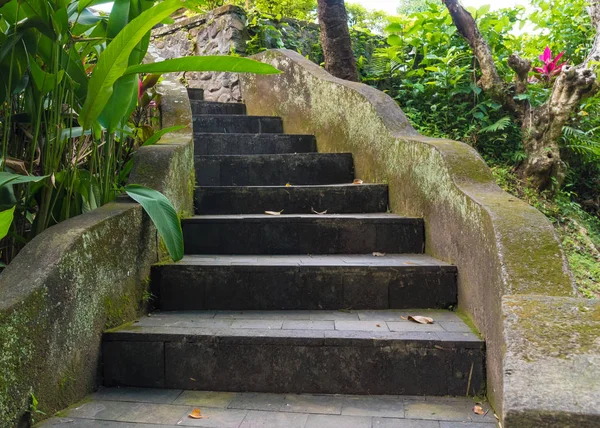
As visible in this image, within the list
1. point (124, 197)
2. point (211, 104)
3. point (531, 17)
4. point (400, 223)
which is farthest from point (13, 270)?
point (531, 17)

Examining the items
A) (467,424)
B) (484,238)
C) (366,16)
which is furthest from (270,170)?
(366,16)

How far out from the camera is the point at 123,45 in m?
2.04

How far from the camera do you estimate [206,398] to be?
84.2 inches

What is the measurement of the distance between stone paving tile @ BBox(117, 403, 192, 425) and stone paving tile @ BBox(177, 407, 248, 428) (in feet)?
0.08

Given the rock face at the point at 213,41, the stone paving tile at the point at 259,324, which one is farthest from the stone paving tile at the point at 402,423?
the rock face at the point at 213,41

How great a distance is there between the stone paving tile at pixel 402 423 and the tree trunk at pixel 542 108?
3066mm

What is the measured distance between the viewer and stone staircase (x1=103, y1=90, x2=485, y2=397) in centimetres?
217

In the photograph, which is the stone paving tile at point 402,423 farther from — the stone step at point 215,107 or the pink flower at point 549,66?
the pink flower at point 549,66

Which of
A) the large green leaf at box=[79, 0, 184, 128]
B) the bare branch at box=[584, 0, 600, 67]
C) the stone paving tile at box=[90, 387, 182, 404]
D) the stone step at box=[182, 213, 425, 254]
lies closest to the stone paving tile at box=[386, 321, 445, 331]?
the stone step at box=[182, 213, 425, 254]

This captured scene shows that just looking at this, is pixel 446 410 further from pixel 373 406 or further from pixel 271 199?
pixel 271 199

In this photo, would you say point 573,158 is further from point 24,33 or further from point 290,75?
point 24,33

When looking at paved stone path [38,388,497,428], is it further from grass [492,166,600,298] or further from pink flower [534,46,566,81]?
pink flower [534,46,566,81]

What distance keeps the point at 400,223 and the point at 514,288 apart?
1.31 meters

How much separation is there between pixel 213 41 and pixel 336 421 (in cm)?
570
